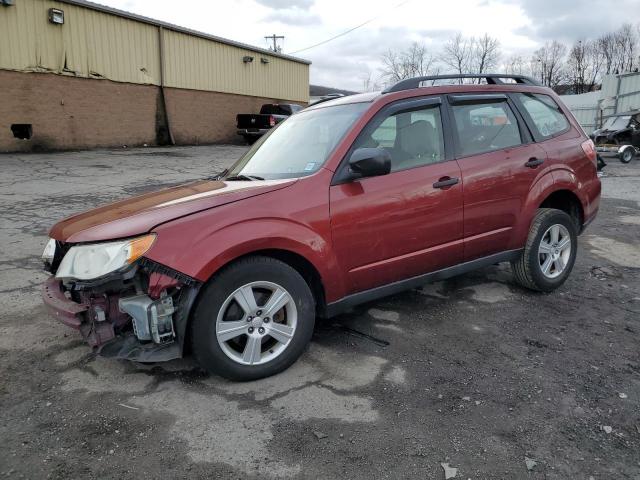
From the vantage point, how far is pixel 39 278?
4.70 metres

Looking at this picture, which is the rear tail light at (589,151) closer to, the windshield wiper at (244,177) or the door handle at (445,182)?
the door handle at (445,182)

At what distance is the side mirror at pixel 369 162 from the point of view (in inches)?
121

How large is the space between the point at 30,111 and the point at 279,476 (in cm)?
1624

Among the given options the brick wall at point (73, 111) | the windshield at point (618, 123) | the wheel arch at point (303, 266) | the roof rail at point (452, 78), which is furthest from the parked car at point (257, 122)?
the wheel arch at point (303, 266)

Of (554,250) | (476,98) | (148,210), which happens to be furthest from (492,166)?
(148,210)

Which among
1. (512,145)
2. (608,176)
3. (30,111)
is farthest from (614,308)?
(30,111)

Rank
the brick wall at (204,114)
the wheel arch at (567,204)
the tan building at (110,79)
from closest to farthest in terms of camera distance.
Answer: the wheel arch at (567,204), the tan building at (110,79), the brick wall at (204,114)

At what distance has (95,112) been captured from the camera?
16812mm

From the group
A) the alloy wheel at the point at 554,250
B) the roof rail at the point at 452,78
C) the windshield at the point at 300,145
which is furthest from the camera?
the alloy wheel at the point at 554,250

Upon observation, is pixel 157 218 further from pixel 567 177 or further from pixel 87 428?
pixel 567 177

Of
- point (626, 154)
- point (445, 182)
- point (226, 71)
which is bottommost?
point (445, 182)

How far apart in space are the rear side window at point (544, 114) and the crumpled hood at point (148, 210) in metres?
2.47

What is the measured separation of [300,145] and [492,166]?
4.99 feet

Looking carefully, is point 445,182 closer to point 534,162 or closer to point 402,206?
point 402,206
